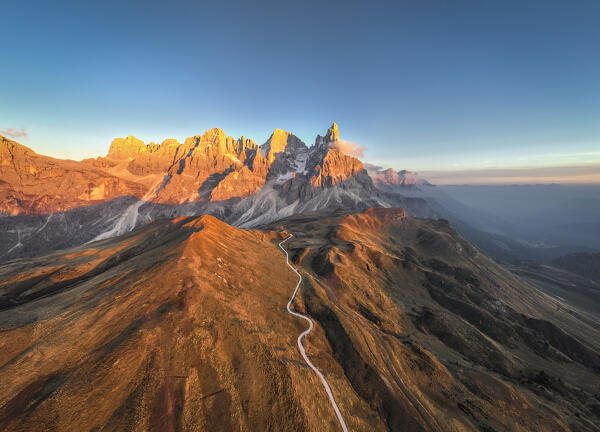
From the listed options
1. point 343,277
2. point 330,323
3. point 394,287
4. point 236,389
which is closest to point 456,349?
point 394,287

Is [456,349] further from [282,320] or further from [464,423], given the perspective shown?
[282,320]

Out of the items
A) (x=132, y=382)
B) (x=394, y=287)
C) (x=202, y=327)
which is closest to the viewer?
(x=132, y=382)

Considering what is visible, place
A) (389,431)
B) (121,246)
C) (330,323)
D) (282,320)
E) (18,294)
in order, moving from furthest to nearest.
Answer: (121,246)
(18,294)
(330,323)
(282,320)
(389,431)

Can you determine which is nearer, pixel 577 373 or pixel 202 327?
pixel 202 327

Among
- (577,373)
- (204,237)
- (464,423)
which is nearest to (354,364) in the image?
(464,423)

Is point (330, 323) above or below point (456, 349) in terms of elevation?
above

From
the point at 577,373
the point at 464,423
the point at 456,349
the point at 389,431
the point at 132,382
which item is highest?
the point at 132,382

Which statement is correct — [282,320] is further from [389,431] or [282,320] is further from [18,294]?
[18,294]

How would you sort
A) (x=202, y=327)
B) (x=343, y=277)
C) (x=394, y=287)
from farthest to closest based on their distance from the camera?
(x=394, y=287) → (x=343, y=277) → (x=202, y=327)

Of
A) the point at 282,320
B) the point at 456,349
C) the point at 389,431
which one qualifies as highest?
the point at 282,320
